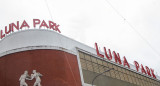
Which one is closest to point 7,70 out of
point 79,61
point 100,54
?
point 79,61

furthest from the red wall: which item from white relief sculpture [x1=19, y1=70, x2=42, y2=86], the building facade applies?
white relief sculpture [x1=19, y1=70, x2=42, y2=86]

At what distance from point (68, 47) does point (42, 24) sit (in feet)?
18.8

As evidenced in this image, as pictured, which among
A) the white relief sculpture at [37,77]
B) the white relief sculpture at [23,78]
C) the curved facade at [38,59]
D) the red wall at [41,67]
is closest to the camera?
the white relief sculpture at [23,78]

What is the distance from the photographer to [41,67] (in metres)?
28.4

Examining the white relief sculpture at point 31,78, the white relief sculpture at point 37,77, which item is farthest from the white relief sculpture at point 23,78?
the white relief sculpture at point 37,77

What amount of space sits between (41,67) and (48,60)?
163cm

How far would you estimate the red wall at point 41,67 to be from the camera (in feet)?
91.8

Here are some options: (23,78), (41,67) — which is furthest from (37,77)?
(41,67)

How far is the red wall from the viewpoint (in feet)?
91.8

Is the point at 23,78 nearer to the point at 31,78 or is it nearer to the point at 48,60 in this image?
the point at 31,78

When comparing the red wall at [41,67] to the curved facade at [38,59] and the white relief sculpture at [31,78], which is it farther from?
the white relief sculpture at [31,78]

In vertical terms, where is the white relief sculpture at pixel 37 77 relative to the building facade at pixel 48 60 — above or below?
below

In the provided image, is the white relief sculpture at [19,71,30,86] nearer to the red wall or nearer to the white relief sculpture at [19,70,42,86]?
the white relief sculpture at [19,70,42,86]

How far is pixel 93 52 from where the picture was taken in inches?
1502
